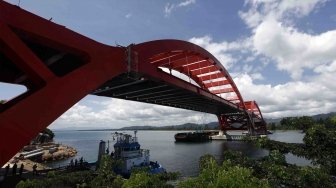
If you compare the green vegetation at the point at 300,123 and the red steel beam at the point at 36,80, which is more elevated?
the red steel beam at the point at 36,80

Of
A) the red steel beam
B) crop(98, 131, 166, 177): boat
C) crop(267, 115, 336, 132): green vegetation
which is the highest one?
the red steel beam

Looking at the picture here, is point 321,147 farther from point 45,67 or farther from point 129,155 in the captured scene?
point 129,155

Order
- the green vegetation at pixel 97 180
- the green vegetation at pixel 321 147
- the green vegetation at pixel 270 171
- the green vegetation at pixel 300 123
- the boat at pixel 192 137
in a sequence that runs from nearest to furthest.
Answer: the green vegetation at pixel 270 171 < the green vegetation at pixel 321 147 < the green vegetation at pixel 300 123 < the green vegetation at pixel 97 180 < the boat at pixel 192 137

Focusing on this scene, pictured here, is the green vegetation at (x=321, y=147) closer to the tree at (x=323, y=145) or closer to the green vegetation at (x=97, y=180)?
the tree at (x=323, y=145)

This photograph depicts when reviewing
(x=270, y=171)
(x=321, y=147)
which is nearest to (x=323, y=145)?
(x=321, y=147)

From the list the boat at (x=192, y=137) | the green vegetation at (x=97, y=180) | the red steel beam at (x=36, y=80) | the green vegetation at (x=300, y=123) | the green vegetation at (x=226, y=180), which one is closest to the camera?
the green vegetation at (x=226, y=180)

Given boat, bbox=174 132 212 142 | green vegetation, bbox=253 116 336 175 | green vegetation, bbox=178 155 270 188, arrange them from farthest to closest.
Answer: boat, bbox=174 132 212 142, green vegetation, bbox=253 116 336 175, green vegetation, bbox=178 155 270 188

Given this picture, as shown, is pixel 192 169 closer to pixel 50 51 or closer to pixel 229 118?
pixel 50 51

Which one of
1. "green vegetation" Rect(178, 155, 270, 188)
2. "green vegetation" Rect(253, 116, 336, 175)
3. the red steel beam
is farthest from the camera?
the red steel beam

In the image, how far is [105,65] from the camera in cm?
2017

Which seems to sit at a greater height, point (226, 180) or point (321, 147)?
point (321, 147)

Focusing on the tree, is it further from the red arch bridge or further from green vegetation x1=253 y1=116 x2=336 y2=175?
the red arch bridge

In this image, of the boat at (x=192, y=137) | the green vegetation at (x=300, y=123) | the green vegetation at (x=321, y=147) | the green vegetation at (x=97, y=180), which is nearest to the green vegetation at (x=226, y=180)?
the green vegetation at (x=97, y=180)

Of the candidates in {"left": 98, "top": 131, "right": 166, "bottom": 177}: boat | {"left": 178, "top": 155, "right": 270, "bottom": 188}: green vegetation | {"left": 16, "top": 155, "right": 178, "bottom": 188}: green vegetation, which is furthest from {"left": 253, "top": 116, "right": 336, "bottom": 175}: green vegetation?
{"left": 98, "top": 131, "right": 166, "bottom": 177}: boat
